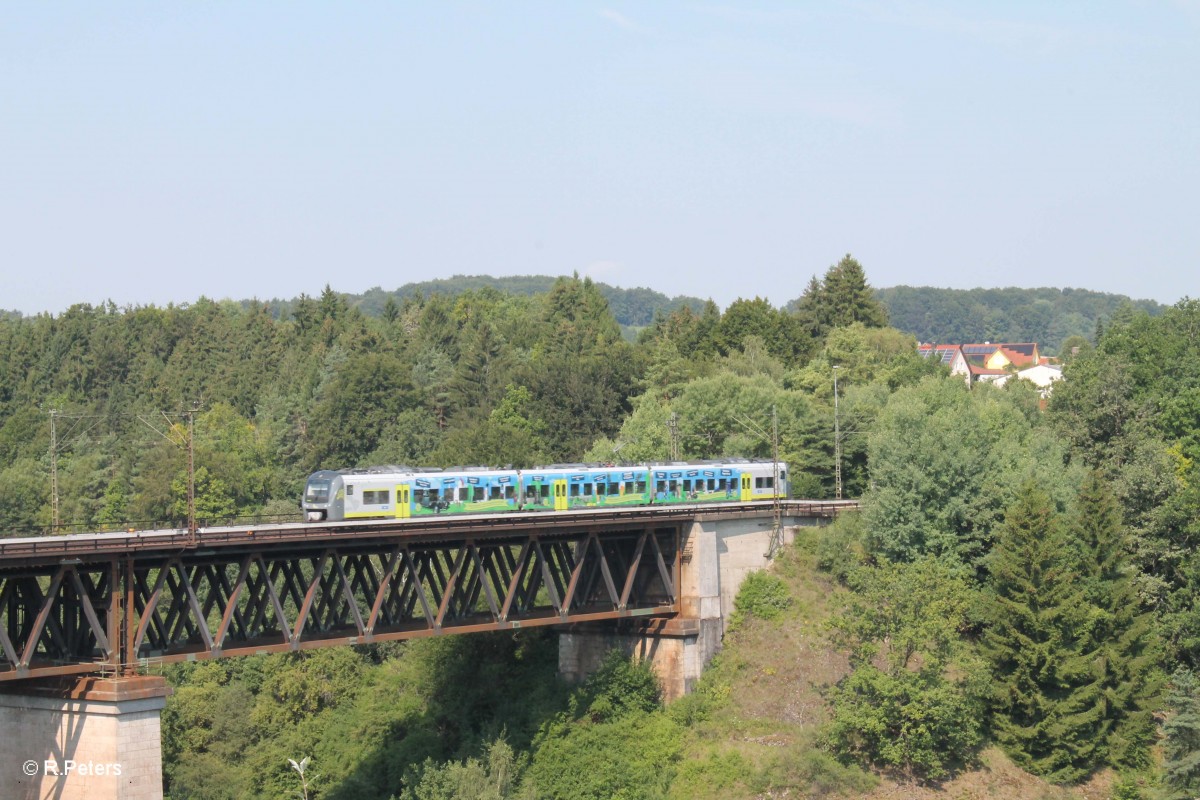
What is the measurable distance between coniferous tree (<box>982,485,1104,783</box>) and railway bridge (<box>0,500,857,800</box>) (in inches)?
530

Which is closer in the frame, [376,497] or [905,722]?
[905,722]

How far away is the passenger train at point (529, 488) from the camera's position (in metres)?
67.4

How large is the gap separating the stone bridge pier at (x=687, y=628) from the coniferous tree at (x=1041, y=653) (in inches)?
506

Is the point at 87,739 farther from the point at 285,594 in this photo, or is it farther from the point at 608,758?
the point at 608,758

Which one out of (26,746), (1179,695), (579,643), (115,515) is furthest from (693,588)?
(115,515)

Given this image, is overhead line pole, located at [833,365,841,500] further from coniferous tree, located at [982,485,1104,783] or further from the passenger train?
coniferous tree, located at [982,485,1104,783]

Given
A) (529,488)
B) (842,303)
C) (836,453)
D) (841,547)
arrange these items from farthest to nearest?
(842,303)
(836,453)
(841,547)
(529,488)

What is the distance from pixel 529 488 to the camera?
73.6 m

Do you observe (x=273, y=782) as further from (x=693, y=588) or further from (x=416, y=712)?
(x=693, y=588)

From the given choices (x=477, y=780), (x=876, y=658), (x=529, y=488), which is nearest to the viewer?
(x=477, y=780)

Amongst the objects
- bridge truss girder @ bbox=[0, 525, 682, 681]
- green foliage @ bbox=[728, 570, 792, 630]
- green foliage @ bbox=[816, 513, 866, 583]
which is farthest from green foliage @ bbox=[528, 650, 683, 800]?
green foliage @ bbox=[816, 513, 866, 583]

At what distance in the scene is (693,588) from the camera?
73375 millimetres

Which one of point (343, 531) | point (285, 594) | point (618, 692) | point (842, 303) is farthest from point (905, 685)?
point (842, 303)

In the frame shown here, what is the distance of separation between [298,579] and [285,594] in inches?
103
